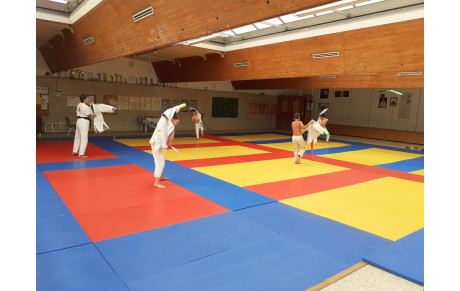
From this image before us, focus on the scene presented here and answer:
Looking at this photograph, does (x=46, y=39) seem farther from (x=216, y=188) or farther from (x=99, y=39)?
(x=216, y=188)

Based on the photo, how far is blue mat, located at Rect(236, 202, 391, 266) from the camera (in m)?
3.67

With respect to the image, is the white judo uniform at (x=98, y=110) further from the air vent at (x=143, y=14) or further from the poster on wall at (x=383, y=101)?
the poster on wall at (x=383, y=101)

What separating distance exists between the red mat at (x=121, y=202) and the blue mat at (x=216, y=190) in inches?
7.8

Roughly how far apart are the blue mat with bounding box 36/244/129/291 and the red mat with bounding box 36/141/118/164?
4.98 meters

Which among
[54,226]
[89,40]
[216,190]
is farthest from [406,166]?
[89,40]

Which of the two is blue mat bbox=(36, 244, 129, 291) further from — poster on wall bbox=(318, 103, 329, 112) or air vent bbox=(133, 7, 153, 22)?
poster on wall bbox=(318, 103, 329, 112)

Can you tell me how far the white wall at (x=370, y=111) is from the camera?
15.6m

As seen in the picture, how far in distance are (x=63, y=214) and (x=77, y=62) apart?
6.08m

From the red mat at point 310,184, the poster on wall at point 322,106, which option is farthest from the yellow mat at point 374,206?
the poster on wall at point 322,106

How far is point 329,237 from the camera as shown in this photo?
4.03m

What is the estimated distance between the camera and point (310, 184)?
21.7ft

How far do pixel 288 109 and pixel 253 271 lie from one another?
17.5m

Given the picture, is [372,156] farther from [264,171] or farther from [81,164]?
[81,164]
